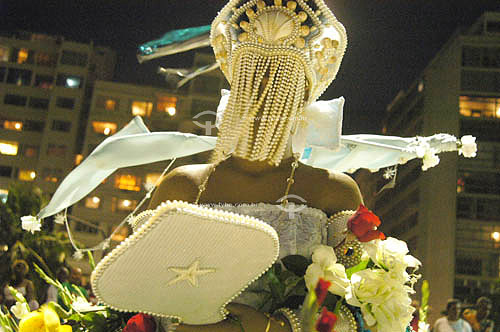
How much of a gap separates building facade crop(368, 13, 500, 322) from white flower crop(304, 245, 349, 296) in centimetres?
2210

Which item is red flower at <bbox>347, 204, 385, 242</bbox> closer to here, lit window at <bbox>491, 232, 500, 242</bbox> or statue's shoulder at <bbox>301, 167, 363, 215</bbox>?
statue's shoulder at <bbox>301, 167, 363, 215</bbox>

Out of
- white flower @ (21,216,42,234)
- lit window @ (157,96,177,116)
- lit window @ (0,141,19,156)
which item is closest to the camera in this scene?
white flower @ (21,216,42,234)

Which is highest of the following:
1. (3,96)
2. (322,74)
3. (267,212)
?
(3,96)

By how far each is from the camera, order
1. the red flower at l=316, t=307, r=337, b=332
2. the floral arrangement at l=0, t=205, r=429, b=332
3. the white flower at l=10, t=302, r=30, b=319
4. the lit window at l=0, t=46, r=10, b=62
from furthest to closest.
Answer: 1. the lit window at l=0, t=46, r=10, b=62
2. the white flower at l=10, t=302, r=30, b=319
3. the floral arrangement at l=0, t=205, r=429, b=332
4. the red flower at l=316, t=307, r=337, b=332

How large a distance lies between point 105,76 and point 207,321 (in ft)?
92.3

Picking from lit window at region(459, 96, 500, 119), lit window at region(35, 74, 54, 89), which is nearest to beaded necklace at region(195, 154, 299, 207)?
lit window at region(459, 96, 500, 119)

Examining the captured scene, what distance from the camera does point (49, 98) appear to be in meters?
29.8

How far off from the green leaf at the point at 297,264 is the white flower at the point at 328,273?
57 mm

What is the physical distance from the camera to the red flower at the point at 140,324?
156cm

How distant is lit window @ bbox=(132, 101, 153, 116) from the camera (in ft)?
75.2

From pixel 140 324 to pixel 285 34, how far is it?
100 centimetres

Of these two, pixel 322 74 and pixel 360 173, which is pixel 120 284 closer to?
pixel 322 74

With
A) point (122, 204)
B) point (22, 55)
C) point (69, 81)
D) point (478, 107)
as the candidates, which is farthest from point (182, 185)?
point (69, 81)

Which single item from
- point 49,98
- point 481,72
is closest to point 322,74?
point 481,72
